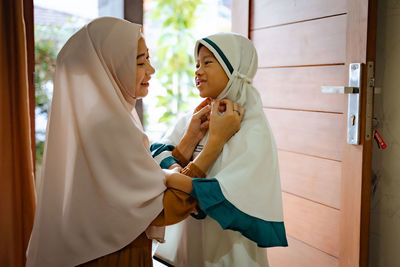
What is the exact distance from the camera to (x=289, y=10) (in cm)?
182

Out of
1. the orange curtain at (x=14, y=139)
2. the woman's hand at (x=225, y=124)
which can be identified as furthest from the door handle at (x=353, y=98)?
the orange curtain at (x=14, y=139)

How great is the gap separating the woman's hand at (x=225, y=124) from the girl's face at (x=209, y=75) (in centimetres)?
8

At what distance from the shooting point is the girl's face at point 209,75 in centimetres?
131

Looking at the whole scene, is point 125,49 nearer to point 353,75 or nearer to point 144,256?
point 144,256

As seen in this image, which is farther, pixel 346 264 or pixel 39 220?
pixel 346 264

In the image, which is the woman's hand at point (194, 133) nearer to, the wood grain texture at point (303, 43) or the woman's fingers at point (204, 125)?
the woman's fingers at point (204, 125)

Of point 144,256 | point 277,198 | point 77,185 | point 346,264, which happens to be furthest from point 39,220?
point 346,264

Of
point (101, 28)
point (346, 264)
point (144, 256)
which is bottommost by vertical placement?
point (346, 264)

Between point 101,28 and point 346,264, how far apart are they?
1.28m

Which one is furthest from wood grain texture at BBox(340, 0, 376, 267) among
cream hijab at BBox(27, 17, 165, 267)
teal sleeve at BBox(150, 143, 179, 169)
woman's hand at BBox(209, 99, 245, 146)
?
cream hijab at BBox(27, 17, 165, 267)

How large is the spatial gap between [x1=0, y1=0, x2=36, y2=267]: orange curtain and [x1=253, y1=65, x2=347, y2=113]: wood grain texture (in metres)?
1.09

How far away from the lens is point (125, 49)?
119cm

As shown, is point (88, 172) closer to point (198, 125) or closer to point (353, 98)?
point (198, 125)

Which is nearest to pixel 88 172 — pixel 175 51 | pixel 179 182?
pixel 179 182
